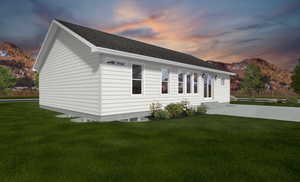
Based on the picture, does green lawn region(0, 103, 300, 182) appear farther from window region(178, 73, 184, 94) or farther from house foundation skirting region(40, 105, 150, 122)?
window region(178, 73, 184, 94)

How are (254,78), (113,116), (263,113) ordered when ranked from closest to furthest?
(113,116), (263,113), (254,78)

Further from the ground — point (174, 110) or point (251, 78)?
point (251, 78)

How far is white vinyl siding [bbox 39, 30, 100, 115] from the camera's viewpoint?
8.55 m

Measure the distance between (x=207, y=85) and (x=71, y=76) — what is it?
12095 mm

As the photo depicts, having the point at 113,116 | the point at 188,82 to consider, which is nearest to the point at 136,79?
the point at 113,116

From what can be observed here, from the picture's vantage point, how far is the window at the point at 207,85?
15422 millimetres

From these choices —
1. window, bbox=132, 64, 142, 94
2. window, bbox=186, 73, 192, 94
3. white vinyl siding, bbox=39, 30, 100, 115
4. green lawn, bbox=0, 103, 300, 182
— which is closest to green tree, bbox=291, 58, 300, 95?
window, bbox=186, 73, 192, 94

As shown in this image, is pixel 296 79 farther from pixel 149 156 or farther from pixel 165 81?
pixel 149 156

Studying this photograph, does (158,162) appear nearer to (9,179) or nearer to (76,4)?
(9,179)

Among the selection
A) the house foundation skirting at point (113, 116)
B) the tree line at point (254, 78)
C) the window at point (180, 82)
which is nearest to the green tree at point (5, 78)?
the house foundation skirting at point (113, 116)

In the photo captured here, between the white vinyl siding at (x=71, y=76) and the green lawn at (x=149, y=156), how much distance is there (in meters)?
3.08

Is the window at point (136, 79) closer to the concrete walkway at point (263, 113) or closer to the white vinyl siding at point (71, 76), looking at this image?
the white vinyl siding at point (71, 76)

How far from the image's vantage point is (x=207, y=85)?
15711mm

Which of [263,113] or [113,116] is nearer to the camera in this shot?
[113,116]
